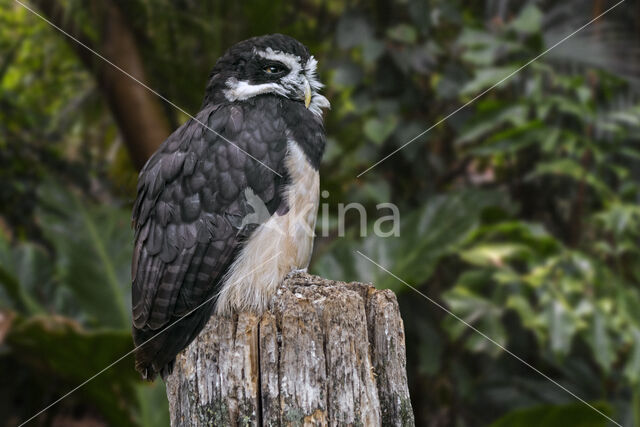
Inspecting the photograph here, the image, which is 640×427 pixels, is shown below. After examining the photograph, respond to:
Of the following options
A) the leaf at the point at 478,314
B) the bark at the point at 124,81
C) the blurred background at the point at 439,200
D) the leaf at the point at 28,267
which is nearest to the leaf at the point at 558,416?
the blurred background at the point at 439,200

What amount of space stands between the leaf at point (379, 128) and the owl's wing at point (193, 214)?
5.06 ft

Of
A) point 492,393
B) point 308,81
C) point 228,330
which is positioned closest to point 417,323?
point 492,393

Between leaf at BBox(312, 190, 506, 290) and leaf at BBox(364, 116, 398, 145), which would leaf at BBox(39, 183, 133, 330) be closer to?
leaf at BBox(312, 190, 506, 290)

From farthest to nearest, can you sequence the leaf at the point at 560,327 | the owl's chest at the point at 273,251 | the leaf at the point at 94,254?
the leaf at the point at 94,254, the leaf at the point at 560,327, the owl's chest at the point at 273,251

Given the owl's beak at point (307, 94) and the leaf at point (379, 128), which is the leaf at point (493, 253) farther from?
the owl's beak at point (307, 94)

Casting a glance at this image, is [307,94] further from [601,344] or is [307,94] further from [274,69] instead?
[601,344]

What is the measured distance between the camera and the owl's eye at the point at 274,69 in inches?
86.7

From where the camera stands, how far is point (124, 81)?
4.20 m

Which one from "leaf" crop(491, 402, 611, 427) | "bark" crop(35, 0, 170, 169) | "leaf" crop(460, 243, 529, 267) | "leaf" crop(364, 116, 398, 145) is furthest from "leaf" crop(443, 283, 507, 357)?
"bark" crop(35, 0, 170, 169)

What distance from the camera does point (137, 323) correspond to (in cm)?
202

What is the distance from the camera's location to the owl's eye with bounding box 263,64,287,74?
220 cm

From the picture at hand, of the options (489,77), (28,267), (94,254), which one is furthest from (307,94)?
(28,267)

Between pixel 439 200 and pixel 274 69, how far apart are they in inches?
67.9

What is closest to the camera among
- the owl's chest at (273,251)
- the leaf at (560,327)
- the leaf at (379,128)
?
the owl's chest at (273,251)
